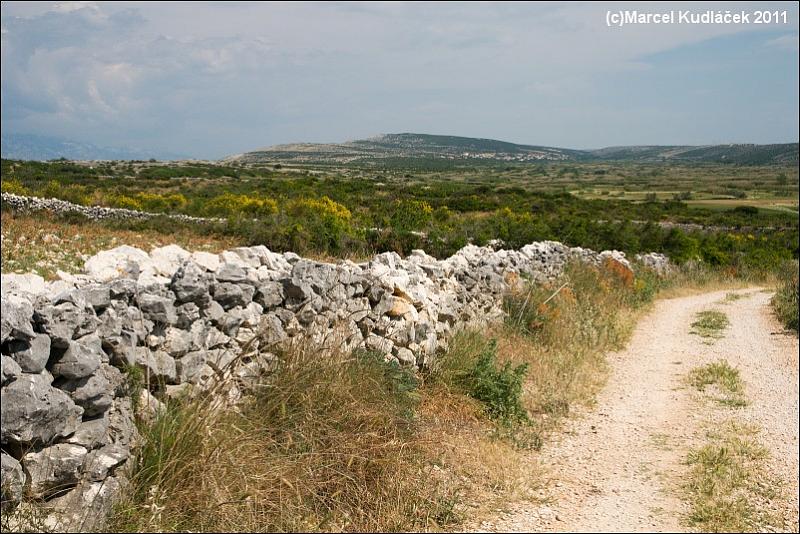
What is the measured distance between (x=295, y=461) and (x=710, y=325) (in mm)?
10448

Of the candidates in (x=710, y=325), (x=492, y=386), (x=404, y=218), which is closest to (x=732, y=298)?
(x=710, y=325)

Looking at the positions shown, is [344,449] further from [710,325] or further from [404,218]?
[404,218]

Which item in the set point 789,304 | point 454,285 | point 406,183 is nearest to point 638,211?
point 406,183

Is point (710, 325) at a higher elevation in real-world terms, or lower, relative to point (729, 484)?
lower

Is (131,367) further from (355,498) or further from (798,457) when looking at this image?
(798,457)

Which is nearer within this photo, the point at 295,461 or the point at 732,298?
the point at 295,461

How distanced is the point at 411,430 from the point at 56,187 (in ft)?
→ 91.8

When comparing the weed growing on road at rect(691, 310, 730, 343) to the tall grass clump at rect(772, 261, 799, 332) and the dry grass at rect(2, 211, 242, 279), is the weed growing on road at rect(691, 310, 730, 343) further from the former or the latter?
the dry grass at rect(2, 211, 242, 279)

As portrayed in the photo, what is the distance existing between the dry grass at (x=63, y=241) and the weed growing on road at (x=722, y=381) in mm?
8279

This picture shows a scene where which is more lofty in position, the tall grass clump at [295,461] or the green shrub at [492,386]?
the tall grass clump at [295,461]

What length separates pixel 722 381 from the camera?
26.8 ft

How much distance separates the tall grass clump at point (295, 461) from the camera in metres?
3.45

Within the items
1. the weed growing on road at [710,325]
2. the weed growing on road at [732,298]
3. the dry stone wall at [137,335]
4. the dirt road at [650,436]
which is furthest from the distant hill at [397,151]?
the dry stone wall at [137,335]

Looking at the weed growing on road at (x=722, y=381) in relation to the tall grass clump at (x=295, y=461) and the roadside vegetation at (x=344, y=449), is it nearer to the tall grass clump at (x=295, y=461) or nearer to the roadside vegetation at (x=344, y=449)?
the roadside vegetation at (x=344, y=449)
